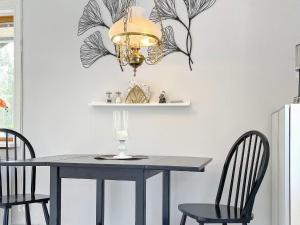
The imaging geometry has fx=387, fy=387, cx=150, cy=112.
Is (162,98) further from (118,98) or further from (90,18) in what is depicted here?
(90,18)

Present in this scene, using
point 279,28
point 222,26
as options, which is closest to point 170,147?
point 222,26

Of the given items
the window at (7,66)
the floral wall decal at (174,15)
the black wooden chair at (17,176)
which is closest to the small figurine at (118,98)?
the floral wall decal at (174,15)

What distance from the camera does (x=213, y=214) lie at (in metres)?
2.30

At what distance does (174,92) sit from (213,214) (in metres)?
1.18

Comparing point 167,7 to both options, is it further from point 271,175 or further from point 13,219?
point 13,219

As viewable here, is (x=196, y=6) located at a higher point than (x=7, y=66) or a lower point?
higher

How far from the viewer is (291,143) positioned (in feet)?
6.61

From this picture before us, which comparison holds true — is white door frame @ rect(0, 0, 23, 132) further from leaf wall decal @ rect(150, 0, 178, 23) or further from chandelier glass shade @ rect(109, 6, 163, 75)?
chandelier glass shade @ rect(109, 6, 163, 75)

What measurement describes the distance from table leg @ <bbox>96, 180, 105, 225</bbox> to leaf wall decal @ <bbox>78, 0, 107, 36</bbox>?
1.34 m

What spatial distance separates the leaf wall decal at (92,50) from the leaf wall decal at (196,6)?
2.52ft

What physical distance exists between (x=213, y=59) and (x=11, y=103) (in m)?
1.91

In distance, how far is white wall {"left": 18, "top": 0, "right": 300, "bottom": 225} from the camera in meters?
3.02

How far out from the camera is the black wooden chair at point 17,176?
2826 millimetres

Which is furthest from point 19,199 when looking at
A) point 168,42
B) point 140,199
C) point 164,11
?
point 164,11
